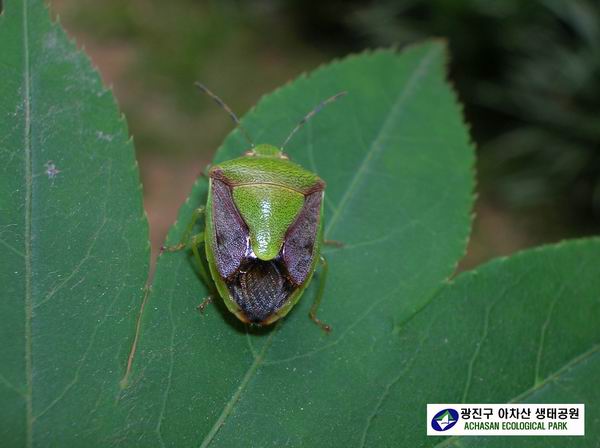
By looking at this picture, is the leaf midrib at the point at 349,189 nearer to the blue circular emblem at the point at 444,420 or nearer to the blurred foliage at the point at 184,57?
the blue circular emblem at the point at 444,420

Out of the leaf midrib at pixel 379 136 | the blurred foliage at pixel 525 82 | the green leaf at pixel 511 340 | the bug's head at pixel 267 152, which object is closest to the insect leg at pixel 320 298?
the leaf midrib at pixel 379 136

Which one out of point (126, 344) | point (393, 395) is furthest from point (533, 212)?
point (126, 344)

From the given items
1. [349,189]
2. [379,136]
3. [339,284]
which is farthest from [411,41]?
[339,284]

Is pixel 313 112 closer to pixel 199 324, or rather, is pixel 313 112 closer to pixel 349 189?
pixel 349 189

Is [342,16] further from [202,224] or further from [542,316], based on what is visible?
[542,316]

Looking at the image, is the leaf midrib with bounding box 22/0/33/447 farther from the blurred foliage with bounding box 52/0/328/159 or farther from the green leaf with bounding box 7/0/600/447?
the blurred foliage with bounding box 52/0/328/159

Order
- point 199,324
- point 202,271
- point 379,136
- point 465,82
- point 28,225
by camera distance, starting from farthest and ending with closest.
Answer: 1. point 465,82
2. point 379,136
3. point 202,271
4. point 199,324
5. point 28,225
